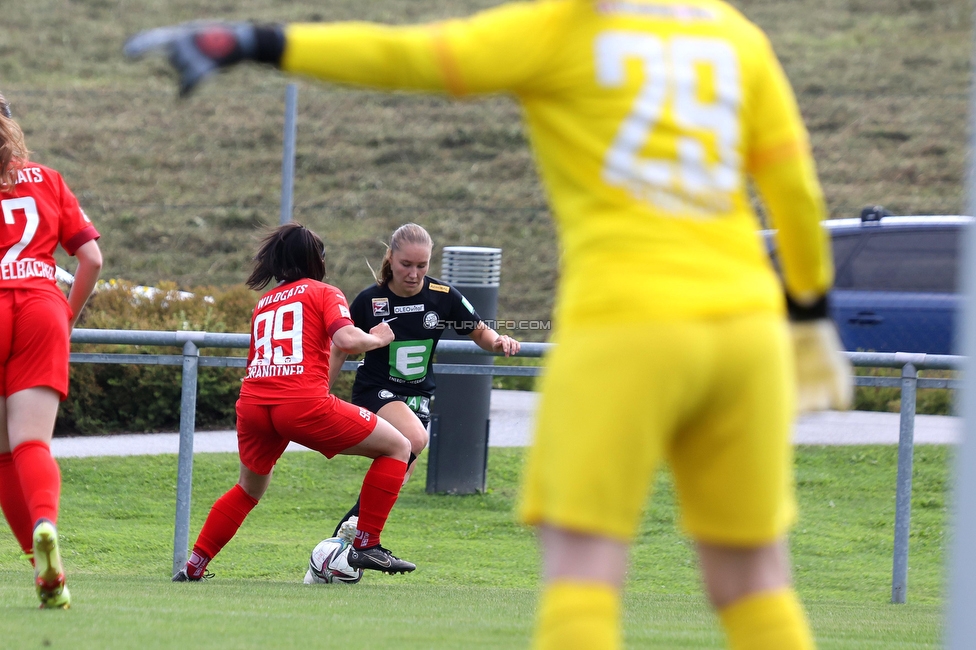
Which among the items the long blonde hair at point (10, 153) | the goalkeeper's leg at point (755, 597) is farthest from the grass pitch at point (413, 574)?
the goalkeeper's leg at point (755, 597)

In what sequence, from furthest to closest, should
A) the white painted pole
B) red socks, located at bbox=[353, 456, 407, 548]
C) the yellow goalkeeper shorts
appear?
red socks, located at bbox=[353, 456, 407, 548] → the white painted pole → the yellow goalkeeper shorts

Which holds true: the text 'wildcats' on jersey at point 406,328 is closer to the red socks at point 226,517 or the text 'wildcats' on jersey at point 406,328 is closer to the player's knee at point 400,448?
the player's knee at point 400,448

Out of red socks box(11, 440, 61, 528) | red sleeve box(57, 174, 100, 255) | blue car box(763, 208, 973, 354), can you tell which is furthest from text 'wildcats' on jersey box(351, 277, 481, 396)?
blue car box(763, 208, 973, 354)

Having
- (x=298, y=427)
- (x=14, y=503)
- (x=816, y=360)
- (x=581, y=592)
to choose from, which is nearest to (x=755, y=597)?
(x=581, y=592)

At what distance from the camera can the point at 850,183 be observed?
21.2m

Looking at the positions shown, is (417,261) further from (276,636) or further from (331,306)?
(276,636)

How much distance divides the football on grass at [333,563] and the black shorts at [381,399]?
29.6 inches

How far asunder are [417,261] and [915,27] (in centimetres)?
2719

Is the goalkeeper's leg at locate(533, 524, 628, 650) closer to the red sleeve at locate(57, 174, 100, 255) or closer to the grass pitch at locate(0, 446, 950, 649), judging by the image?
the grass pitch at locate(0, 446, 950, 649)

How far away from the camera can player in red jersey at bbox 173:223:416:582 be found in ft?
18.9

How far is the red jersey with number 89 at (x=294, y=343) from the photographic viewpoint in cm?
577

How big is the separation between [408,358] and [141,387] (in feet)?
15.2

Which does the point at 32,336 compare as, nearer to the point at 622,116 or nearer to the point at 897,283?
the point at 622,116

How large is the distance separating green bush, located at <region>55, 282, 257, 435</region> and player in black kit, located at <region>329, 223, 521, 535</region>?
393cm
